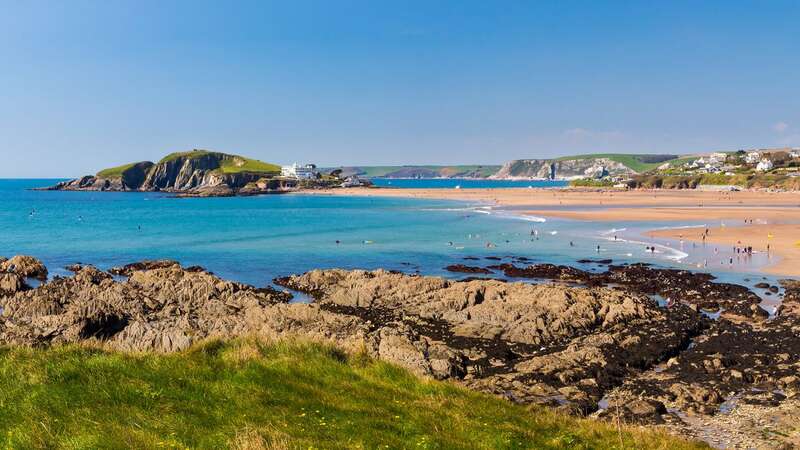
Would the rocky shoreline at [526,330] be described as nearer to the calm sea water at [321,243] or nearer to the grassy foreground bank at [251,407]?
the grassy foreground bank at [251,407]

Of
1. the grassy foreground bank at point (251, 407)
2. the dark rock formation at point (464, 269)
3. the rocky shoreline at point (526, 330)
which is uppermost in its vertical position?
the grassy foreground bank at point (251, 407)

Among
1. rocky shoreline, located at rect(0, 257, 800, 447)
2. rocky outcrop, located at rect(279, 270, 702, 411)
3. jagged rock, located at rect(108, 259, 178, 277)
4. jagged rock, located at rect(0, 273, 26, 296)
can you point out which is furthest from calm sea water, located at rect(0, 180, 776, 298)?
rocky outcrop, located at rect(279, 270, 702, 411)

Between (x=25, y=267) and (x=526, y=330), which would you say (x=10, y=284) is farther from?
(x=526, y=330)

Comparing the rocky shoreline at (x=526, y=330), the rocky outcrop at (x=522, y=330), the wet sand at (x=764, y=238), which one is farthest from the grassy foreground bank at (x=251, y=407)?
the wet sand at (x=764, y=238)

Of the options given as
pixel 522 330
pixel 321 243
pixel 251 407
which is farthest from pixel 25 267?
pixel 251 407

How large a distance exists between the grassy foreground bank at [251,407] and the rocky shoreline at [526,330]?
8.91ft

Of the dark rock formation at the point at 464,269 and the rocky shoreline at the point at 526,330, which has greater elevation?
the rocky shoreline at the point at 526,330

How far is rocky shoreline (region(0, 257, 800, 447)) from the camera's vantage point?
56.4 ft

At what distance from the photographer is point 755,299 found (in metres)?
31.9

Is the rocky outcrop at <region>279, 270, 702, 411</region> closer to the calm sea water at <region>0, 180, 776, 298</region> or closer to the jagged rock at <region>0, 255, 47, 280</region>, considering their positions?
the calm sea water at <region>0, 180, 776, 298</region>

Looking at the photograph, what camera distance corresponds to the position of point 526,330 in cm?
2456

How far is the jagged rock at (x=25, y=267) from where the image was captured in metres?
42.5

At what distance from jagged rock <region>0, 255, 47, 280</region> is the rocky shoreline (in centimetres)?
774

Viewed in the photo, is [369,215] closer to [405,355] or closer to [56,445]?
[405,355]
